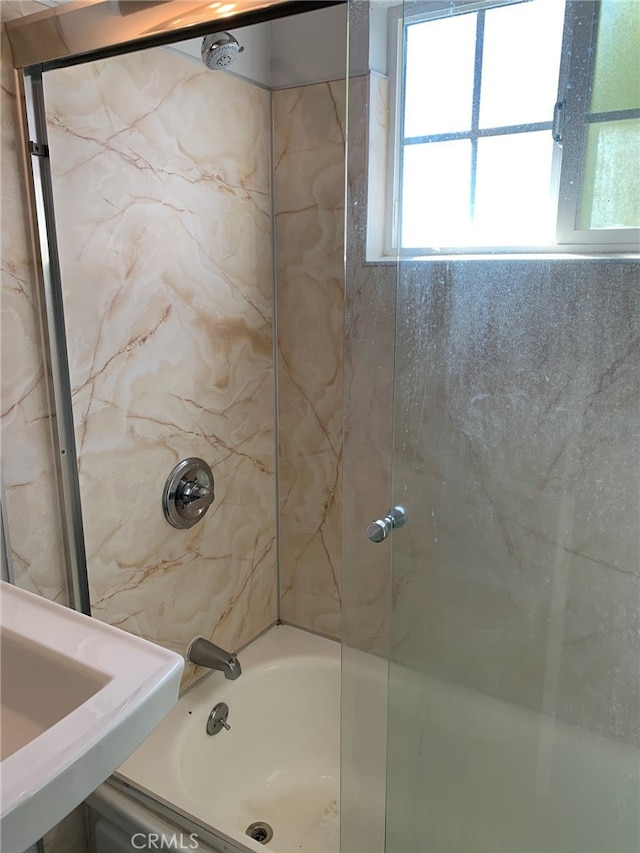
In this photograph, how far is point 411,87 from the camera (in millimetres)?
1250

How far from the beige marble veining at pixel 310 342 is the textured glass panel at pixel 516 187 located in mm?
472

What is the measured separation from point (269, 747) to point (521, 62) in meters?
1.74

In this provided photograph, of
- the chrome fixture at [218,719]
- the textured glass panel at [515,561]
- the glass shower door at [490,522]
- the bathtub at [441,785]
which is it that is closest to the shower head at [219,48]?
the glass shower door at [490,522]

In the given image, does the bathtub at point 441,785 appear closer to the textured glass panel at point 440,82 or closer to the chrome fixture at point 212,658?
the chrome fixture at point 212,658

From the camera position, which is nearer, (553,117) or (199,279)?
(553,117)

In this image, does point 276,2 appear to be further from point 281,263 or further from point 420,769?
point 420,769

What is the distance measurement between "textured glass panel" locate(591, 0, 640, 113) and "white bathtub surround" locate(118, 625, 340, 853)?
1.51m

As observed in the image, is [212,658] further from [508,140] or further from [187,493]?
[508,140]

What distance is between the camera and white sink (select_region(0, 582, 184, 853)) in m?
0.66

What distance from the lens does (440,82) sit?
1.25 meters

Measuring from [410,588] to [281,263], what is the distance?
0.94 meters

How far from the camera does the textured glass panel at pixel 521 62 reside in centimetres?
117

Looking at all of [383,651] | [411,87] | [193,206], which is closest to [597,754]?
[383,651]

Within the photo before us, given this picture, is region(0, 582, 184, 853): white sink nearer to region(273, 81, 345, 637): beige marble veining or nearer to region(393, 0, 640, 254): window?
region(393, 0, 640, 254): window
